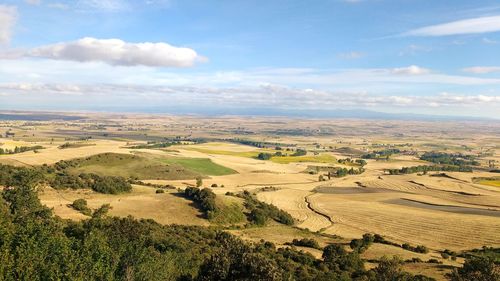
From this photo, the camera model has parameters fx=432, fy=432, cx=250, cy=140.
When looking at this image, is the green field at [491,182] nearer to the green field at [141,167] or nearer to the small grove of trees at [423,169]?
the small grove of trees at [423,169]

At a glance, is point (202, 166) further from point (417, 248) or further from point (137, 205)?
point (417, 248)

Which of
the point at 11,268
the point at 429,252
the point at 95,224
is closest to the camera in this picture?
the point at 11,268

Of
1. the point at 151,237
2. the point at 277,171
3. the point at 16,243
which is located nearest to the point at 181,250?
the point at 151,237

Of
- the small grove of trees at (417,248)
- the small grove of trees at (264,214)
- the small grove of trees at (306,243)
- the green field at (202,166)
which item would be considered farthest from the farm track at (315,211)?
the green field at (202,166)

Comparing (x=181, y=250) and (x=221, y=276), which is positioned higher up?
(x=221, y=276)

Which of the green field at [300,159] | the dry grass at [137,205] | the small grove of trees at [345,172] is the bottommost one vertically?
the small grove of trees at [345,172]

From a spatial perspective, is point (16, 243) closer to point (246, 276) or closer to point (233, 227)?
point (246, 276)

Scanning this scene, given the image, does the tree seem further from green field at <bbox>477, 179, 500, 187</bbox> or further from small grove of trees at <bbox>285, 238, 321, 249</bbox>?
green field at <bbox>477, 179, 500, 187</bbox>

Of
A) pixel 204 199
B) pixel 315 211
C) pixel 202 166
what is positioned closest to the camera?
pixel 204 199

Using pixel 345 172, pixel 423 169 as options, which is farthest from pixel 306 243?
pixel 423 169
